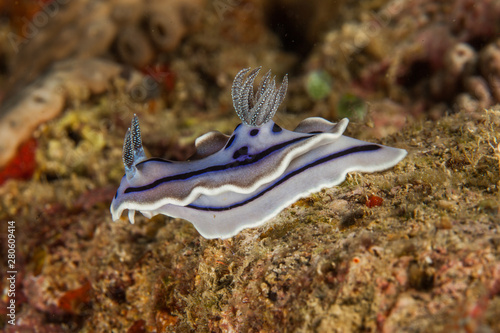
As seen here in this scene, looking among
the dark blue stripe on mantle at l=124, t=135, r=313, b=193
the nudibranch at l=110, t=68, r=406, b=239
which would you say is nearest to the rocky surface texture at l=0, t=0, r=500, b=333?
the nudibranch at l=110, t=68, r=406, b=239

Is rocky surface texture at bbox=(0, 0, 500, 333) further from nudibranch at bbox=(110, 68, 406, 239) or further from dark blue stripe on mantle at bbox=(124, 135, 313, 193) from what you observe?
dark blue stripe on mantle at bbox=(124, 135, 313, 193)

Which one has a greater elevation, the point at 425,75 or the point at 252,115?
the point at 425,75

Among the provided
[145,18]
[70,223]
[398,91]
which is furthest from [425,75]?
[70,223]

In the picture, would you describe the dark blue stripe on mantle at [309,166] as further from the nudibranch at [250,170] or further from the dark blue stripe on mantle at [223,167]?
the dark blue stripe on mantle at [223,167]

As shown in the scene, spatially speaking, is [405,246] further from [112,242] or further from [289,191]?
[112,242]

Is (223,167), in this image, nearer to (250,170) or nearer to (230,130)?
(250,170)

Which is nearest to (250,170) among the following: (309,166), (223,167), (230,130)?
(223,167)
